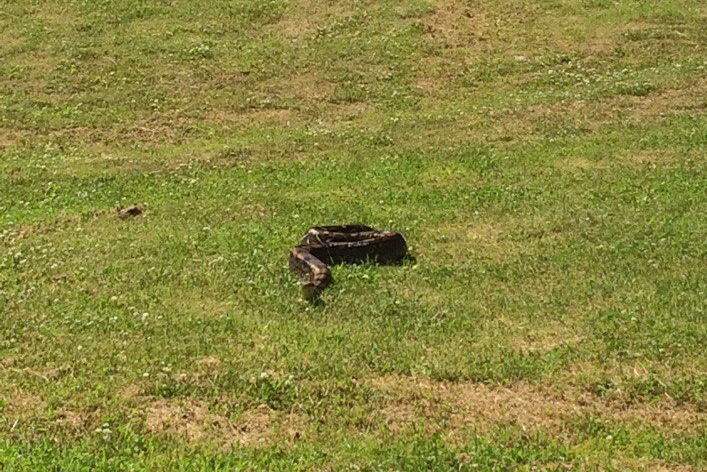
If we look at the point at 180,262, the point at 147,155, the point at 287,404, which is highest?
the point at 287,404

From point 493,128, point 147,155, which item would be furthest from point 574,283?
point 147,155

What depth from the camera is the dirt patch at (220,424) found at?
799cm

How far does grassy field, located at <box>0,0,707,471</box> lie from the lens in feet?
26.9

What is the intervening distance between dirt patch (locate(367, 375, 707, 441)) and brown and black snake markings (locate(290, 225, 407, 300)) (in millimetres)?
3476

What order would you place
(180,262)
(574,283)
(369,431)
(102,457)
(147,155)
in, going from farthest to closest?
(147,155) → (180,262) → (574,283) → (369,431) → (102,457)

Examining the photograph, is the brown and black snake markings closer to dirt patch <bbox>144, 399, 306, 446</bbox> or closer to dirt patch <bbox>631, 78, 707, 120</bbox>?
dirt patch <bbox>144, 399, 306, 446</bbox>

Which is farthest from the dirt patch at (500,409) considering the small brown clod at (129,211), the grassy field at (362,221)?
the small brown clod at (129,211)

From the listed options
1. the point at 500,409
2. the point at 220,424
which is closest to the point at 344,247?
the point at 500,409

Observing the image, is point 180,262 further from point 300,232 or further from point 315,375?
point 315,375

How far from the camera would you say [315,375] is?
9148 millimetres

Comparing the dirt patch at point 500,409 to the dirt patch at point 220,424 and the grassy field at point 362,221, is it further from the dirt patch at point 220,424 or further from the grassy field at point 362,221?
the dirt patch at point 220,424

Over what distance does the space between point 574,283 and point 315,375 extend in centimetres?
428

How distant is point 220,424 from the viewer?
8234 mm

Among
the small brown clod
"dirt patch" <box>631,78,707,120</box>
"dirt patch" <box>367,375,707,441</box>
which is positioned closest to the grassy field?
"dirt patch" <box>367,375,707,441</box>
